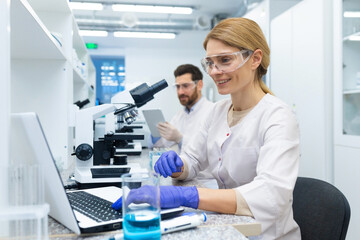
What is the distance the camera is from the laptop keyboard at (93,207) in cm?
81

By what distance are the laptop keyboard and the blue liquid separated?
0.14 meters

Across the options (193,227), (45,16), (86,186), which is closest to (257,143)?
(193,227)

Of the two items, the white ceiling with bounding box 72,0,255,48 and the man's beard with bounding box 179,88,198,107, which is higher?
the white ceiling with bounding box 72,0,255,48

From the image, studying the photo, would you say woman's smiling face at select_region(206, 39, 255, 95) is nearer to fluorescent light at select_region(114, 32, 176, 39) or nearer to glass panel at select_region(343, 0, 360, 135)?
glass panel at select_region(343, 0, 360, 135)

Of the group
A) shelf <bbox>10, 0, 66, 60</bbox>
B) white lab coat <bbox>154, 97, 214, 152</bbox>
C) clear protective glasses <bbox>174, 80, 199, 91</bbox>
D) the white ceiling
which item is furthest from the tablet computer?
the white ceiling

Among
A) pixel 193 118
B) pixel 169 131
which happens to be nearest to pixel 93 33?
pixel 193 118

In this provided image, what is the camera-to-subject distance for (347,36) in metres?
2.34

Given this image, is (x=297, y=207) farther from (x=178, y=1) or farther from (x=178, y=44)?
(x=178, y=44)

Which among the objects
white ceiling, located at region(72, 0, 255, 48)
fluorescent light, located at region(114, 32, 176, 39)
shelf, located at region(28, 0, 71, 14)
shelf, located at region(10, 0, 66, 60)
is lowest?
shelf, located at region(10, 0, 66, 60)

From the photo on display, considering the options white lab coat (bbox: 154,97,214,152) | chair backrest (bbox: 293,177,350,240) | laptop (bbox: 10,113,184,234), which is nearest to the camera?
laptop (bbox: 10,113,184,234)

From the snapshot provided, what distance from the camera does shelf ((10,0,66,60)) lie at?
35.1 inches

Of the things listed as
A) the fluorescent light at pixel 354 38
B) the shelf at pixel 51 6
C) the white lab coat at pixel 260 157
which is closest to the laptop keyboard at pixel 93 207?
the white lab coat at pixel 260 157

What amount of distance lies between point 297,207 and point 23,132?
1.01 meters

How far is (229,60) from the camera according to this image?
1.23 meters
